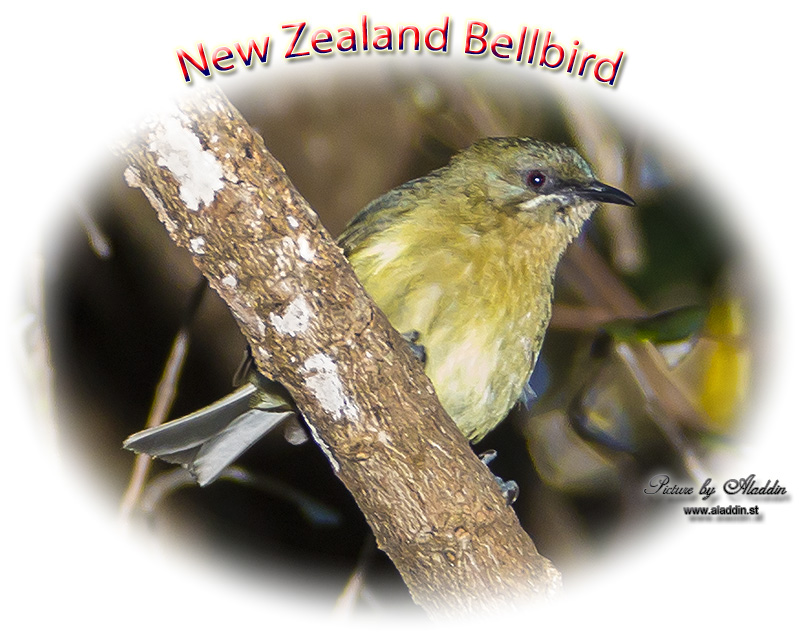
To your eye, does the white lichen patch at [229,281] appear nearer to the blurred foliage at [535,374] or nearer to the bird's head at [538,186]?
the bird's head at [538,186]

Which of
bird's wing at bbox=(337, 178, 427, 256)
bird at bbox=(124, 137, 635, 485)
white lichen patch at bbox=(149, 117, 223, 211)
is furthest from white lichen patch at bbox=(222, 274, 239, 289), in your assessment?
bird's wing at bbox=(337, 178, 427, 256)

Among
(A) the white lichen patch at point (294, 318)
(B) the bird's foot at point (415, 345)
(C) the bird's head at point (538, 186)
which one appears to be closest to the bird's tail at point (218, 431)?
(B) the bird's foot at point (415, 345)

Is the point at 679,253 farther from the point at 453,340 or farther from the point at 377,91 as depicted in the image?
the point at 377,91

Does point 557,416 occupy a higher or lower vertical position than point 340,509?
higher

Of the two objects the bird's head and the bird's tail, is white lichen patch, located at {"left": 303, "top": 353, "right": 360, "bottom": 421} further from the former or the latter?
the bird's head

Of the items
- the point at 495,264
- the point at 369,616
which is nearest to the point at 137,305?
the point at 369,616

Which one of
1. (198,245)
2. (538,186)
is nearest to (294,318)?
(198,245)

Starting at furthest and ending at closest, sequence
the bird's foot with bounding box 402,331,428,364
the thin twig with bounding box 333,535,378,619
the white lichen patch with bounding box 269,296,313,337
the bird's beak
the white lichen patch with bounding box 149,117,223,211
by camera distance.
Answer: the thin twig with bounding box 333,535,378,619 < the bird's beak < the bird's foot with bounding box 402,331,428,364 < the white lichen patch with bounding box 269,296,313,337 < the white lichen patch with bounding box 149,117,223,211
